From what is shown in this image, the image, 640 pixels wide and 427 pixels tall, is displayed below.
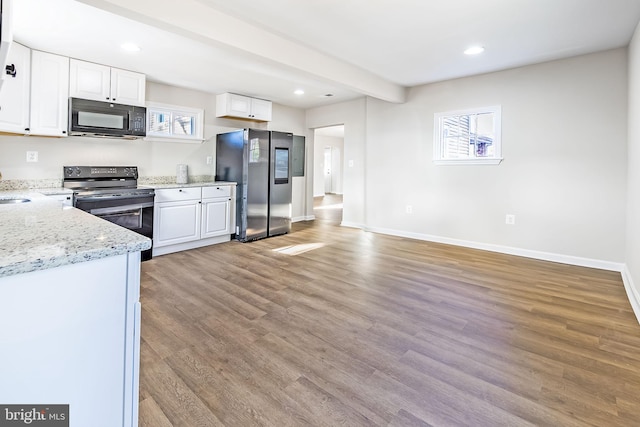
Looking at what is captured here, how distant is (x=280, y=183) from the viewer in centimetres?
534

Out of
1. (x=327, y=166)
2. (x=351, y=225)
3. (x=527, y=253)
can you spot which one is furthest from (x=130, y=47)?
(x=327, y=166)

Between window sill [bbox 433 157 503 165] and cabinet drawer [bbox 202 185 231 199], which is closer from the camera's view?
window sill [bbox 433 157 503 165]

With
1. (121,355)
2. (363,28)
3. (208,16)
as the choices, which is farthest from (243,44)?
(121,355)

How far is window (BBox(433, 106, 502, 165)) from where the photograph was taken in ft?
14.2

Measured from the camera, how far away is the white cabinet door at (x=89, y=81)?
11.6ft

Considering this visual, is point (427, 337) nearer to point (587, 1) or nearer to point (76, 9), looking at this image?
point (587, 1)

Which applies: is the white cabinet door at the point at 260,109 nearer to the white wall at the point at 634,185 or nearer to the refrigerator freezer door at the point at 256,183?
the refrigerator freezer door at the point at 256,183

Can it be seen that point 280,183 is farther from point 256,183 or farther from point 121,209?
point 121,209

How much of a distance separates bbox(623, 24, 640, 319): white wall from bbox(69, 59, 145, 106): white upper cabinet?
5.10 meters

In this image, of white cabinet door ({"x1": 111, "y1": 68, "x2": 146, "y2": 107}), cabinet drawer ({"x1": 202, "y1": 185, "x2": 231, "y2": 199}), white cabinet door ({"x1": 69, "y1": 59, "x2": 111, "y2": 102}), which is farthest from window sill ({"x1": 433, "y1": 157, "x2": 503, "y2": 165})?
white cabinet door ({"x1": 69, "y1": 59, "x2": 111, "y2": 102})

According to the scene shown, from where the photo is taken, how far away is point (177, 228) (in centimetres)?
421

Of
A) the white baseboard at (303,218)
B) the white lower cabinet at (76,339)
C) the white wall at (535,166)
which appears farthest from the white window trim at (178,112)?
the white lower cabinet at (76,339)

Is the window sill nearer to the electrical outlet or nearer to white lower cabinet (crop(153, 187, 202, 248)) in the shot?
white lower cabinet (crop(153, 187, 202, 248))

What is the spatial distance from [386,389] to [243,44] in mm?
2881
